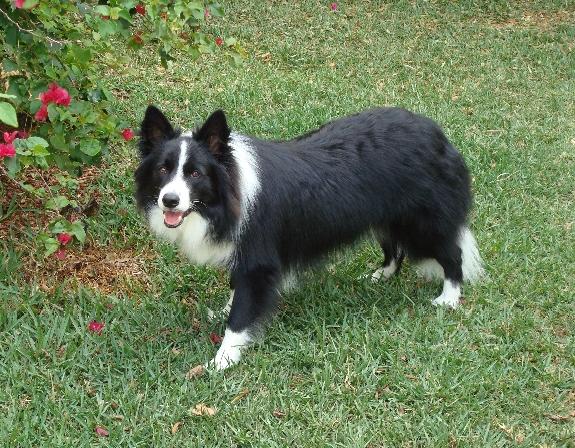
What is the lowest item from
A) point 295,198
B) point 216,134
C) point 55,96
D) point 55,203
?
point 55,203

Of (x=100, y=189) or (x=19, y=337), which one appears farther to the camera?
(x=100, y=189)

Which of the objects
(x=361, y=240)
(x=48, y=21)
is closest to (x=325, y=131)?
(x=361, y=240)

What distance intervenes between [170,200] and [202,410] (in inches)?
41.4

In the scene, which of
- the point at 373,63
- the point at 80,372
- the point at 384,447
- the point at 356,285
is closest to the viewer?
the point at 384,447

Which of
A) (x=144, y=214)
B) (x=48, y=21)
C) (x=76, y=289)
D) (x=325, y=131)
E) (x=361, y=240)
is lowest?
(x=76, y=289)

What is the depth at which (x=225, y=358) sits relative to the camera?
13.1ft

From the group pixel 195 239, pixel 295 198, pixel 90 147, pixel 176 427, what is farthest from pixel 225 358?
pixel 90 147

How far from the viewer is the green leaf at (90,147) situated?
4.12 meters

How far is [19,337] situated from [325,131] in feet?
7.00

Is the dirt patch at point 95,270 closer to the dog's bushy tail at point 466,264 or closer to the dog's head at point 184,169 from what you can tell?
the dog's head at point 184,169

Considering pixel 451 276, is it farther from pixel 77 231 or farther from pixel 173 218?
pixel 77 231

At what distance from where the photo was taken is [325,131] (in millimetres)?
4395

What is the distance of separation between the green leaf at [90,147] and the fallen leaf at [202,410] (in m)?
1.53

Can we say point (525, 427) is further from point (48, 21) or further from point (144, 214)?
point (48, 21)
